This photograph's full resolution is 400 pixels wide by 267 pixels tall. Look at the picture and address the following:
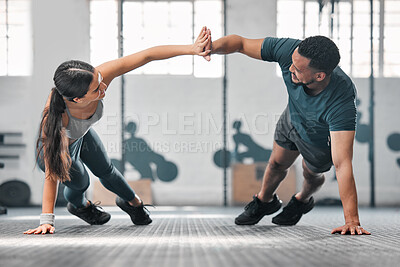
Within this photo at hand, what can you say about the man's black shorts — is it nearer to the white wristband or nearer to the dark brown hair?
the dark brown hair

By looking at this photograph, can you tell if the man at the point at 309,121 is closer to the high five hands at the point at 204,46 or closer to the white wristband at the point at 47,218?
the high five hands at the point at 204,46

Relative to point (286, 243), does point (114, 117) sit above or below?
above

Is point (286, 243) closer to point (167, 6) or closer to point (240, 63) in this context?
point (240, 63)

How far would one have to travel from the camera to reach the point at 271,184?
245cm

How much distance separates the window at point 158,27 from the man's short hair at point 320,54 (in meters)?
4.65

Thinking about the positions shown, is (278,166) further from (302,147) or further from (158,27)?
(158,27)

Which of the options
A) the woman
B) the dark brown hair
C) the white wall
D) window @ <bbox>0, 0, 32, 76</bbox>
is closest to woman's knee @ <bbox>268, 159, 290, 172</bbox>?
the woman

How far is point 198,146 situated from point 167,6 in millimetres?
2243

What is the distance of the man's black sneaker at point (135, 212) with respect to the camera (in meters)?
2.47

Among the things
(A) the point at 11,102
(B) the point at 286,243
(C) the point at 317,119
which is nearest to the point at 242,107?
(A) the point at 11,102

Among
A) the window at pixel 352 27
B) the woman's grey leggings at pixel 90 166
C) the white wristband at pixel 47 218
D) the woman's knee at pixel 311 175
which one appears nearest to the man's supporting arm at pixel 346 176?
the woman's knee at pixel 311 175

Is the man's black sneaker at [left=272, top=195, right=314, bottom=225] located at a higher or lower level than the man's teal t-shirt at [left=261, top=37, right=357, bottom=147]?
lower

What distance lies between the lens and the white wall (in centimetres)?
631

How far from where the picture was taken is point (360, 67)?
21.9 ft
